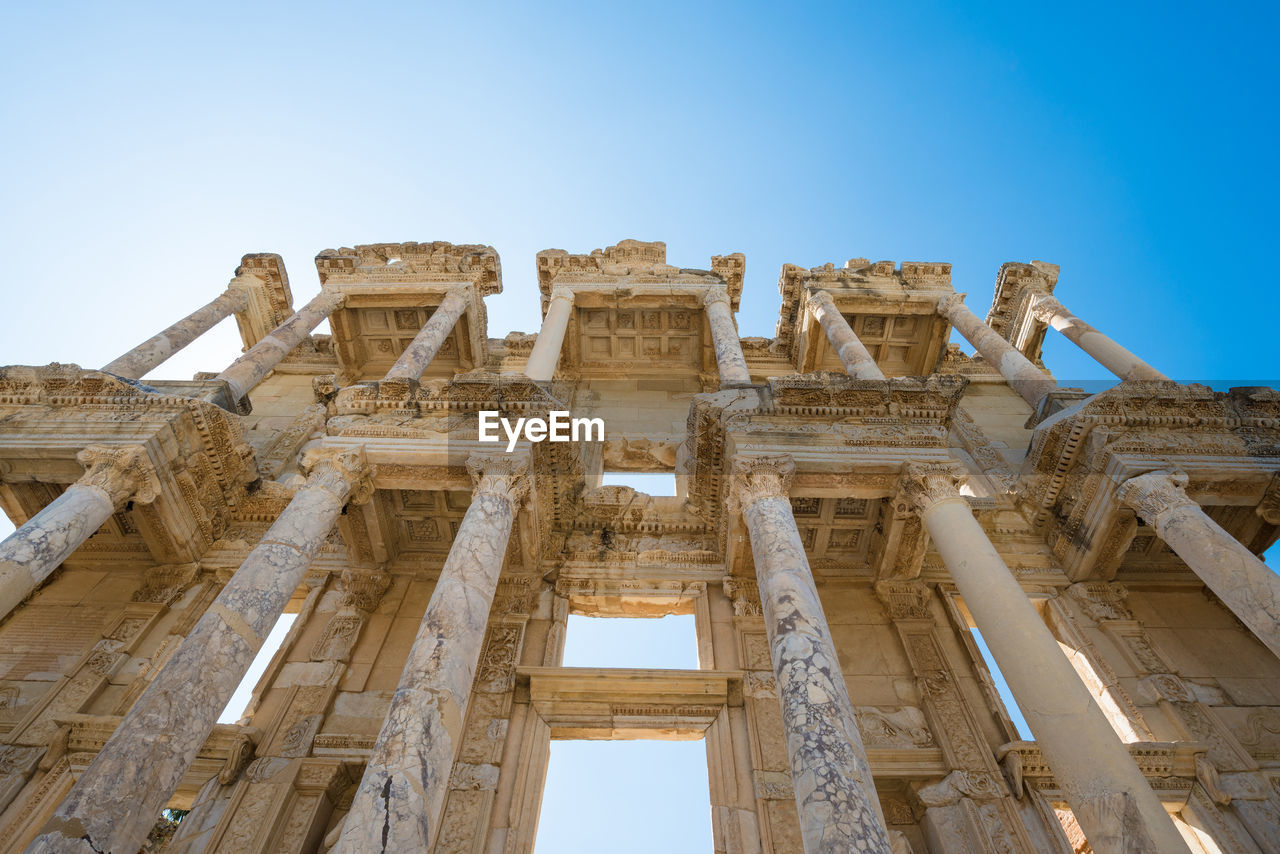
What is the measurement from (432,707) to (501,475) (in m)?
3.99

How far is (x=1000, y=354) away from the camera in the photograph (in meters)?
Result: 16.4

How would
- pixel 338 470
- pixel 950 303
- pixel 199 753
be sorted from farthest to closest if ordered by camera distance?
pixel 950 303 → pixel 338 470 → pixel 199 753

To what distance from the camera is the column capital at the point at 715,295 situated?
18.4 m

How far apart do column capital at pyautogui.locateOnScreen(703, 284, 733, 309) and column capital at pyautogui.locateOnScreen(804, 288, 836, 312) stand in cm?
238

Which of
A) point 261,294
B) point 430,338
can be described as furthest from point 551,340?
point 261,294

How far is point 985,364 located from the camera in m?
20.3

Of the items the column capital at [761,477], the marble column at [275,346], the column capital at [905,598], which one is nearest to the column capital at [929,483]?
the column capital at [761,477]

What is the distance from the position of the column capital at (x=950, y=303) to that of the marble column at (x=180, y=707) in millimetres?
16468

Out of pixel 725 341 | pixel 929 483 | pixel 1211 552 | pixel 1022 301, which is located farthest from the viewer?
pixel 1022 301

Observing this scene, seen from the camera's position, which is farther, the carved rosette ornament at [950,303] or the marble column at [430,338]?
the carved rosette ornament at [950,303]

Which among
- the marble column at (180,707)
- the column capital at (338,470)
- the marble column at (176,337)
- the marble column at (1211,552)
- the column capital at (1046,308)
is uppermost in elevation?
the column capital at (1046,308)

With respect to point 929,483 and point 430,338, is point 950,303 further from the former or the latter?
point 430,338

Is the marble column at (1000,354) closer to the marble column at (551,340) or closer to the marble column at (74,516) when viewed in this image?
the marble column at (551,340)

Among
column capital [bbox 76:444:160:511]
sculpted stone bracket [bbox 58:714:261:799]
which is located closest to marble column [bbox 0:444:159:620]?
column capital [bbox 76:444:160:511]
